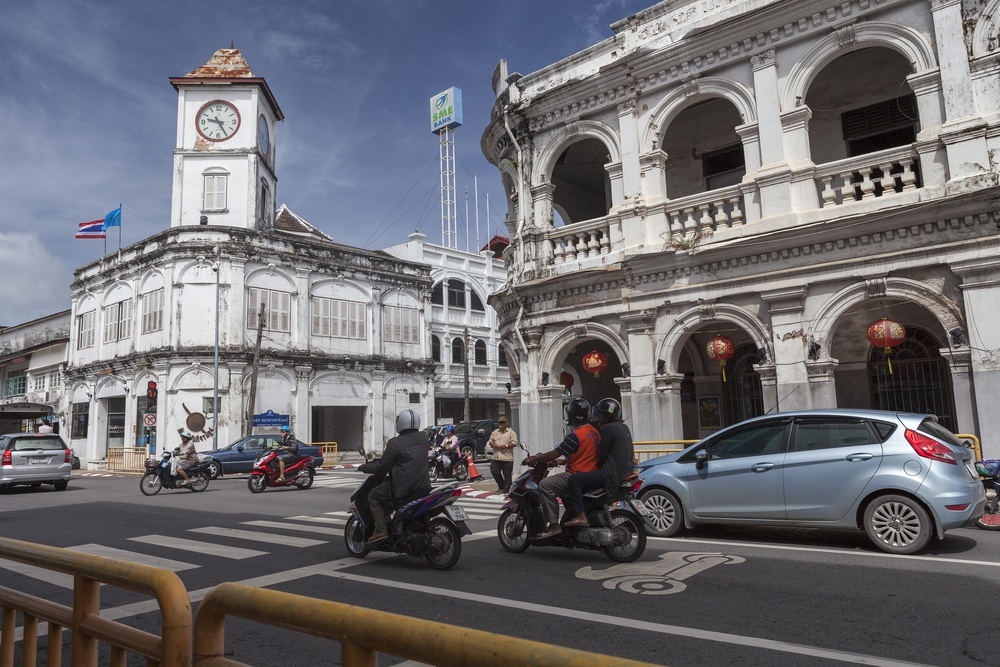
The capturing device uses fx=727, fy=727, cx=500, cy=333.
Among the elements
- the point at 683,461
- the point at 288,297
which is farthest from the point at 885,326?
the point at 288,297

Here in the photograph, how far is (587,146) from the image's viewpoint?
17422 mm

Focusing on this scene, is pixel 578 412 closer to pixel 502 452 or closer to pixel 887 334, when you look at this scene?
pixel 887 334

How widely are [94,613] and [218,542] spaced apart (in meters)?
6.84

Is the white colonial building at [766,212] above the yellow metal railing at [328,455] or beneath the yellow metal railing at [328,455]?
above

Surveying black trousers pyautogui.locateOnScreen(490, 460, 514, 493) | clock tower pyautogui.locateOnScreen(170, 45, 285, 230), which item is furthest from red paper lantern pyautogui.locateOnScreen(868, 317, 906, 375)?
clock tower pyautogui.locateOnScreen(170, 45, 285, 230)

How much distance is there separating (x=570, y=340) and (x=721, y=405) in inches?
156

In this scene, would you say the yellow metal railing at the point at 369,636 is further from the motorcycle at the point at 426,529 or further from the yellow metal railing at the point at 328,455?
the yellow metal railing at the point at 328,455

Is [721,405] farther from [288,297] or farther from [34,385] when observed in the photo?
[34,385]

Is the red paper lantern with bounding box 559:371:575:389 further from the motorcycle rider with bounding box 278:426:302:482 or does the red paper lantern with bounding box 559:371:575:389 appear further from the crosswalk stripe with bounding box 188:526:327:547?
the crosswalk stripe with bounding box 188:526:327:547

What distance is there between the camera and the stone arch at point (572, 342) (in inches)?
596

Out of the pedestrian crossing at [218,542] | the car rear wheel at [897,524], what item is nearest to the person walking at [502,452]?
the pedestrian crossing at [218,542]

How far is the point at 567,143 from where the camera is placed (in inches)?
648

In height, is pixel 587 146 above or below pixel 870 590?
above

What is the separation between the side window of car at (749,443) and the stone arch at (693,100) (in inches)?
Result: 285
